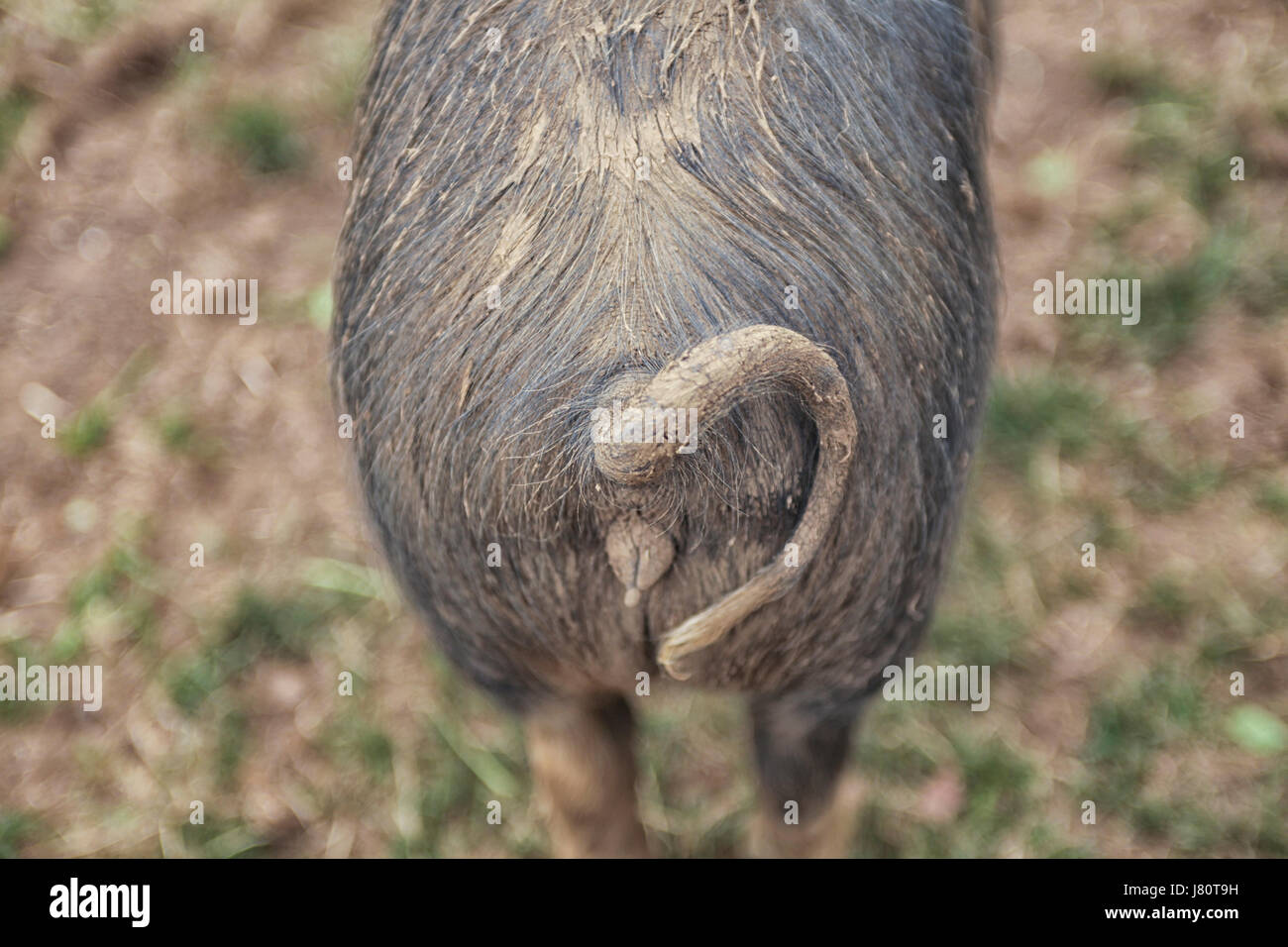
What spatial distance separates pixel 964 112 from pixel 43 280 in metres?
2.88

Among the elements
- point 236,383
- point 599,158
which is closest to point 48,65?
point 236,383

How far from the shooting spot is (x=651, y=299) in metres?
1.45

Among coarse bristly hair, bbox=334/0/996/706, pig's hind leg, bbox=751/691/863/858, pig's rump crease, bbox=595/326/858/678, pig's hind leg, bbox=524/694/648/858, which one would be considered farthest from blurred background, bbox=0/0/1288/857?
pig's rump crease, bbox=595/326/858/678

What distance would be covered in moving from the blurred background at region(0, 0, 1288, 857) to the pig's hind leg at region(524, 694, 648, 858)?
1.26 feet

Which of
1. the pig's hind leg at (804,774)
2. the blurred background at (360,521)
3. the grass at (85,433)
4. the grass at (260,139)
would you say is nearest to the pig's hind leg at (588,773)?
the pig's hind leg at (804,774)

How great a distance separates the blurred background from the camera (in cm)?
280

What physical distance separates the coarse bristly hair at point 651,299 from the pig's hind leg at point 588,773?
31cm

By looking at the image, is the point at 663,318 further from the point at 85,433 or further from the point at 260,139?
the point at 260,139

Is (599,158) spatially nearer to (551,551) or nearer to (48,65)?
→ (551,551)

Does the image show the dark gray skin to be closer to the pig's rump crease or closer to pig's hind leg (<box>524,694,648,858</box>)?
the pig's rump crease

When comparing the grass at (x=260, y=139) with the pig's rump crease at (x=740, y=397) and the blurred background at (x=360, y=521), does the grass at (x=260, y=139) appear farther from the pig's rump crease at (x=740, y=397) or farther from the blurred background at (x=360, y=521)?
the pig's rump crease at (x=740, y=397)

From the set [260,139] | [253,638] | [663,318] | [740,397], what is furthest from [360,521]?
[260,139]

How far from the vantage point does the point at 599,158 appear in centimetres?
151

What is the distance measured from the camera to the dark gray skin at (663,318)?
147 centimetres
